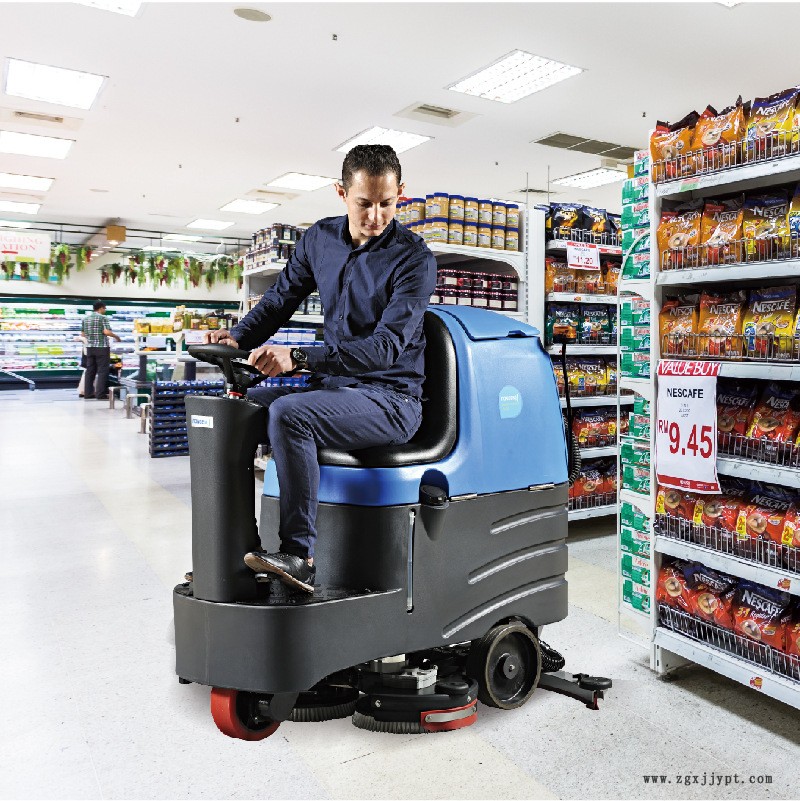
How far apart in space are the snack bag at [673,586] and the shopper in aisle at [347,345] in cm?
123

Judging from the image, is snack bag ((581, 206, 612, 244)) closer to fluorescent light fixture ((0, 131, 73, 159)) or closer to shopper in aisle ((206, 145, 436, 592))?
shopper in aisle ((206, 145, 436, 592))

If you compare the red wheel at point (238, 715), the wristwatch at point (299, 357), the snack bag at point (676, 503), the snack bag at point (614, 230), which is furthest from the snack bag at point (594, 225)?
the red wheel at point (238, 715)

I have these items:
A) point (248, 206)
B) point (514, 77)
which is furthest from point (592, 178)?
point (248, 206)

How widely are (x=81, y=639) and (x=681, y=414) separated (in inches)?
93.8

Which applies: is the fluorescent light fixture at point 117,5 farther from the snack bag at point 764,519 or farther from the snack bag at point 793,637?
the snack bag at point 793,637

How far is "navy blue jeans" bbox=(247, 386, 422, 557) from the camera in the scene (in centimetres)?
174

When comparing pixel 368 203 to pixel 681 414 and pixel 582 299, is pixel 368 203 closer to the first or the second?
pixel 681 414

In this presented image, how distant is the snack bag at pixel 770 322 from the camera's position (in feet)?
7.29

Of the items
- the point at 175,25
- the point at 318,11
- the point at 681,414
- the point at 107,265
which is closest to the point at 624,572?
the point at 681,414

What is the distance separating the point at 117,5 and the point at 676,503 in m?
5.70

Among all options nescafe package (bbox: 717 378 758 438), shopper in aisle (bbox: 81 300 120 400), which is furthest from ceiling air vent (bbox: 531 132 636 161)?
shopper in aisle (bbox: 81 300 120 400)

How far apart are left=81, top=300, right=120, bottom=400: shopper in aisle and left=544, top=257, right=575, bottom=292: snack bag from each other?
447 inches

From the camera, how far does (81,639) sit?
9.12ft

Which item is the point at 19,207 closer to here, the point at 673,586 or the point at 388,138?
the point at 388,138
